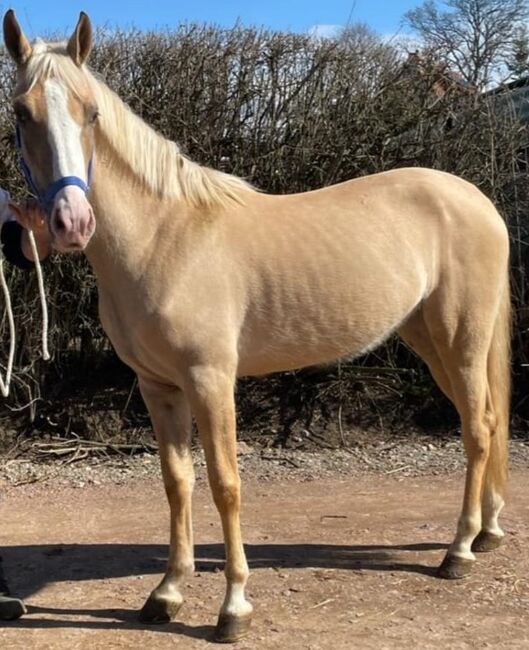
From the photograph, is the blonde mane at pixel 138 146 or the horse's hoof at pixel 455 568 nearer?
the blonde mane at pixel 138 146

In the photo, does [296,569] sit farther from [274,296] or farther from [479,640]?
[274,296]

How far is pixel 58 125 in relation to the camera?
2639 millimetres

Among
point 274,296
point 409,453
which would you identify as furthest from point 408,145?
point 274,296

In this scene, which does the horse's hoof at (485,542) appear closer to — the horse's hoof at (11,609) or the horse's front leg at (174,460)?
the horse's front leg at (174,460)

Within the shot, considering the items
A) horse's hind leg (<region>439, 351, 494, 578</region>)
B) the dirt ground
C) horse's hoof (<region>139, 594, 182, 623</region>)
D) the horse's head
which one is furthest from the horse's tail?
the horse's head

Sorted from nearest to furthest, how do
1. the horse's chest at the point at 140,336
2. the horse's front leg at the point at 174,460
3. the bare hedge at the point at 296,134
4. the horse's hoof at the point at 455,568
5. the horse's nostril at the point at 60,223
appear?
the horse's nostril at the point at 60,223 → the horse's chest at the point at 140,336 → the horse's front leg at the point at 174,460 → the horse's hoof at the point at 455,568 → the bare hedge at the point at 296,134

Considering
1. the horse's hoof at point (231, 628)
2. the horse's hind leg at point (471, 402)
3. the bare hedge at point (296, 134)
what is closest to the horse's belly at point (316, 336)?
the horse's hind leg at point (471, 402)

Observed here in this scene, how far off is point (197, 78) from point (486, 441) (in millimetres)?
3701

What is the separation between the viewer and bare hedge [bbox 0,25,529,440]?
19.5ft

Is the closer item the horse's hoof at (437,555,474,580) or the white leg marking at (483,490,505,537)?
the horse's hoof at (437,555,474,580)

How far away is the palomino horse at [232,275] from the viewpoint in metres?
2.80

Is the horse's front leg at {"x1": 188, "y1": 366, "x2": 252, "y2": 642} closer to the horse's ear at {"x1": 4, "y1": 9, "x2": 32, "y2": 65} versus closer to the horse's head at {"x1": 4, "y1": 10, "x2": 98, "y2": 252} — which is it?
the horse's head at {"x1": 4, "y1": 10, "x2": 98, "y2": 252}

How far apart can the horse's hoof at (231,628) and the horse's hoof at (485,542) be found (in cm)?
140

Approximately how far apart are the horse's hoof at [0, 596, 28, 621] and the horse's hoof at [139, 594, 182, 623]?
507mm
